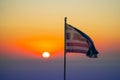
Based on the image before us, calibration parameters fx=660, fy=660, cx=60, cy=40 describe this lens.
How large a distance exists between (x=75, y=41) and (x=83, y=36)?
579 mm

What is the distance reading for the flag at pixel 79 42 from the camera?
131ft

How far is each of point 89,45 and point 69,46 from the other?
4.09 feet

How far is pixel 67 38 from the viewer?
→ 1575 inches

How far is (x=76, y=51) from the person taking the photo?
40.1 metres

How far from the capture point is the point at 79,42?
40188mm

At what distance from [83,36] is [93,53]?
1.21 m

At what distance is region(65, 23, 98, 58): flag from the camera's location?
40000 mm

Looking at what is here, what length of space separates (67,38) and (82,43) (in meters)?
1.00

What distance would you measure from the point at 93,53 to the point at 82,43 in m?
0.92

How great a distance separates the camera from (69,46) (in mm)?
39906

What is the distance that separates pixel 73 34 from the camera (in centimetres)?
4019

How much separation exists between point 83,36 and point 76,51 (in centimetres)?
102

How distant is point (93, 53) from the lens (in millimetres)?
40062

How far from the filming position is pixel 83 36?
40.2 metres
